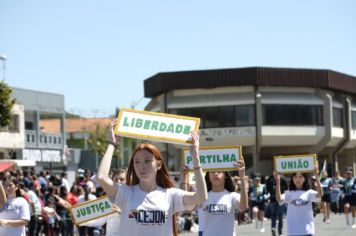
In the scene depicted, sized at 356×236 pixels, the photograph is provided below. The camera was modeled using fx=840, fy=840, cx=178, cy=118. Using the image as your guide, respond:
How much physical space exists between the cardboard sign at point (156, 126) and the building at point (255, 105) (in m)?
48.9

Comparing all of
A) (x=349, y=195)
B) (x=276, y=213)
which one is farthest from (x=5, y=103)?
(x=276, y=213)

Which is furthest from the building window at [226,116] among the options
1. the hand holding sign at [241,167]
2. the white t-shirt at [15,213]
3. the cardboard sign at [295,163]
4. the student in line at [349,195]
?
the hand holding sign at [241,167]

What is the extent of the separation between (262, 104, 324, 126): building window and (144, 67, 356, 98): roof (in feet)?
4.95

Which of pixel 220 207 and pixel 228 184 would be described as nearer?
pixel 220 207

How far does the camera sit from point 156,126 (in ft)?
23.3

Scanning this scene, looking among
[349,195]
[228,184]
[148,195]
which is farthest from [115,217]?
[349,195]

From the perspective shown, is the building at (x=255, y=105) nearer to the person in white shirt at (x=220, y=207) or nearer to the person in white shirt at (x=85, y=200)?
the person in white shirt at (x=85, y=200)

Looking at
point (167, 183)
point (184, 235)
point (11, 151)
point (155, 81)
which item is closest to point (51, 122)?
point (155, 81)

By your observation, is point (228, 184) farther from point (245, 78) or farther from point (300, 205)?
point (245, 78)

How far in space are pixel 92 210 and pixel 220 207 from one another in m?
4.15

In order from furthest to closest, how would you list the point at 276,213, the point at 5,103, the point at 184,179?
the point at 5,103 < the point at 276,213 < the point at 184,179

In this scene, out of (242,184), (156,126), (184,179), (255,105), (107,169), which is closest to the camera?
(107,169)

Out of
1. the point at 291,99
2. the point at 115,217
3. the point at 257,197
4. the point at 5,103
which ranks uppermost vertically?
the point at 291,99

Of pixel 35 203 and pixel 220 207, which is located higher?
pixel 220 207
